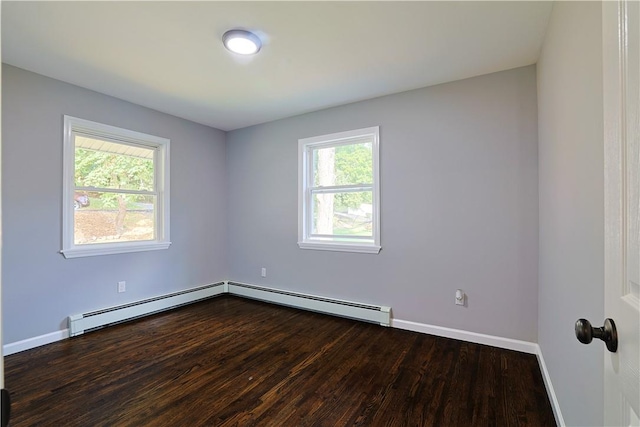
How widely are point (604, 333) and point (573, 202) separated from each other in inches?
38.0

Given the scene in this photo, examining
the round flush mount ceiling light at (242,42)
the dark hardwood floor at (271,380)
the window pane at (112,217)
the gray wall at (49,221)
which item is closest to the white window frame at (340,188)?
the dark hardwood floor at (271,380)

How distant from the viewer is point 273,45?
7.82ft

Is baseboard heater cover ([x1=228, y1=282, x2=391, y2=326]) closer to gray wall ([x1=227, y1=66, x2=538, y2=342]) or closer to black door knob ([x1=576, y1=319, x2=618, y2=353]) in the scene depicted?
gray wall ([x1=227, y1=66, x2=538, y2=342])

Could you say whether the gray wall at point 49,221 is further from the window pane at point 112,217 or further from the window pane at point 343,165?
the window pane at point 343,165

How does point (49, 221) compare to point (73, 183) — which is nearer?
point (49, 221)

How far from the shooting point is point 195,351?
275 centimetres

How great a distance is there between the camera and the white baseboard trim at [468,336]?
265 centimetres

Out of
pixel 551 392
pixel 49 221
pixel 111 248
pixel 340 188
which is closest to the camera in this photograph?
pixel 551 392

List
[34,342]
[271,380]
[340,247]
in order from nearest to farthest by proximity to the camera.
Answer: [271,380] → [34,342] → [340,247]

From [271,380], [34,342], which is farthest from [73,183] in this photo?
[271,380]

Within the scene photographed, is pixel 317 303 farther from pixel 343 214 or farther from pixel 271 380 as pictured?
pixel 271 380

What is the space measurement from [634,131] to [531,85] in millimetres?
2431

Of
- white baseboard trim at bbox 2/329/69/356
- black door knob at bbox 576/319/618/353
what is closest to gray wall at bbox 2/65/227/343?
white baseboard trim at bbox 2/329/69/356

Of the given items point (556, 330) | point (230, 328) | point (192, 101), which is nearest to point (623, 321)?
point (556, 330)
